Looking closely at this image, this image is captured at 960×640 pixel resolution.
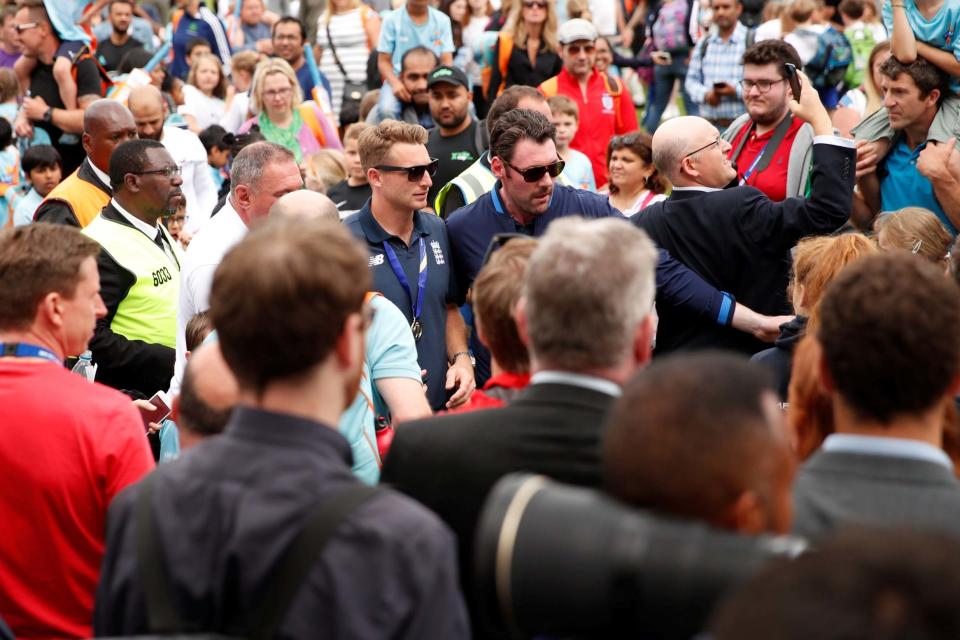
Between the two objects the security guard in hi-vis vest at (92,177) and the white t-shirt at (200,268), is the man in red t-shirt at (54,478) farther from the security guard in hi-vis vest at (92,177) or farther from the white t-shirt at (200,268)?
the security guard in hi-vis vest at (92,177)

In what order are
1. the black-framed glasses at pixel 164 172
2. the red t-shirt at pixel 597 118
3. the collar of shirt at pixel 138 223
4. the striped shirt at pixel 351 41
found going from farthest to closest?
the striped shirt at pixel 351 41
the red t-shirt at pixel 597 118
the black-framed glasses at pixel 164 172
the collar of shirt at pixel 138 223

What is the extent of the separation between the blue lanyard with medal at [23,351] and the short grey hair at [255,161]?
238cm

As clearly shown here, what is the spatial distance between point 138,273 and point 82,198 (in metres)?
1.26

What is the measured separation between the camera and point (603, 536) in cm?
163

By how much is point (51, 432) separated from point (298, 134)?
7338 millimetres

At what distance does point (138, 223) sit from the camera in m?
6.13

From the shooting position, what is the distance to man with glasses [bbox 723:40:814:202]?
5.93 metres

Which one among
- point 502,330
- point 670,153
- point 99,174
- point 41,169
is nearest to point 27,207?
point 41,169

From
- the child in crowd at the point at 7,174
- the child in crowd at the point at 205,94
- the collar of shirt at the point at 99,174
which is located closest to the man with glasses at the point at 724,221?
the collar of shirt at the point at 99,174

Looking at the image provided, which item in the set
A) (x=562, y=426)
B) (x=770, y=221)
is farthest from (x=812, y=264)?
(x=562, y=426)

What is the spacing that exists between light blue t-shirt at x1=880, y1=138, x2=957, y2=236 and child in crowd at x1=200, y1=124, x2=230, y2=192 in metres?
6.33

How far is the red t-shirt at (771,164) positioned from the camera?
19.7 ft

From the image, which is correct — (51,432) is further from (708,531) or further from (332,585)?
(708,531)

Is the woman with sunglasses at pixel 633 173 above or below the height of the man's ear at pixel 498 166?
below
